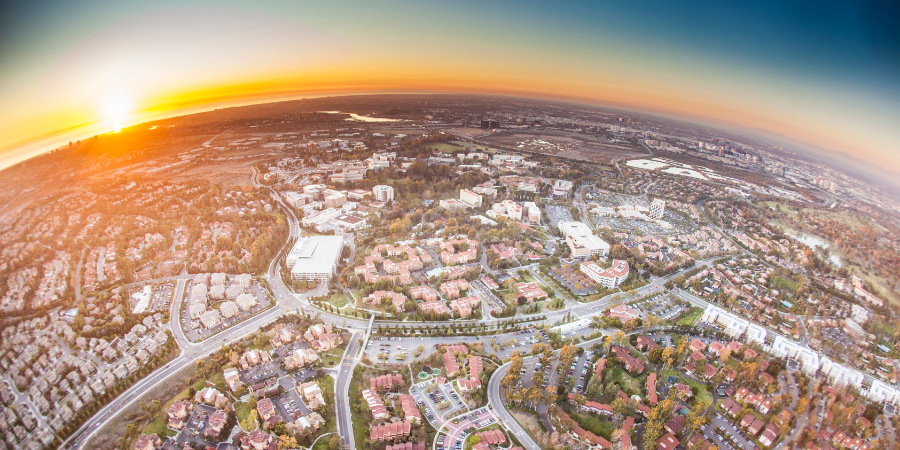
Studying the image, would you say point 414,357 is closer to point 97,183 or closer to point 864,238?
point 864,238

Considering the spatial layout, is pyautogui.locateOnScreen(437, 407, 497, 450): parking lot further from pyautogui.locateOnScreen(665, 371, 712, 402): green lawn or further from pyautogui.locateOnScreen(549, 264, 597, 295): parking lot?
pyautogui.locateOnScreen(549, 264, 597, 295): parking lot

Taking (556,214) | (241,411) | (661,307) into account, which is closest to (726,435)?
(661,307)

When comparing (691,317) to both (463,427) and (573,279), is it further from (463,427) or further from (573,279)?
(463,427)

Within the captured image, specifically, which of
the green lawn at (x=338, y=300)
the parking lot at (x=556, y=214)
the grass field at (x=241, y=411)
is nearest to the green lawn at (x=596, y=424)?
Result: the grass field at (x=241, y=411)

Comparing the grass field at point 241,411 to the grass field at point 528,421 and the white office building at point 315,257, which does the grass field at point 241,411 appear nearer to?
the white office building at point 315,257

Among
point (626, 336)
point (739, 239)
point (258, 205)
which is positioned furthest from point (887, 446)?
point (258, 205)
